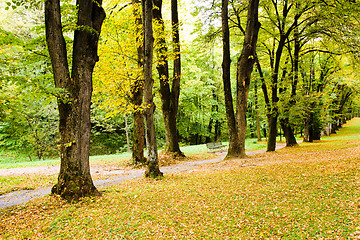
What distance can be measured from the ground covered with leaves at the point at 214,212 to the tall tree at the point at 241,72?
5.21m

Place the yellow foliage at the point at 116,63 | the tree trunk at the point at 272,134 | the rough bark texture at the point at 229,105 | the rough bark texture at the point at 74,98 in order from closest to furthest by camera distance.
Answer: the rough bark texture at the point at 74,98 → the yellow foliage at the point at 116,63 → the rough bark texture at the point at 229,105 → the tree trunk at the point at 272,134

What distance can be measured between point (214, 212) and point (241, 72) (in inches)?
327

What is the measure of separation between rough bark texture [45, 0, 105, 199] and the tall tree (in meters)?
7.67

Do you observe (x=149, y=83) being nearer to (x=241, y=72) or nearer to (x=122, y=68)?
(x=122, y=68)

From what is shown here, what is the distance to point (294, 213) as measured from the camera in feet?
14.0

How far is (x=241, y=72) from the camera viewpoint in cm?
1130

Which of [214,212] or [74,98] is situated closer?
[214,212]

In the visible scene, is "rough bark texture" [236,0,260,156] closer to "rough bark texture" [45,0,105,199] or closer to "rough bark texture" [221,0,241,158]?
"rough bark texture" [221,0,241,158]

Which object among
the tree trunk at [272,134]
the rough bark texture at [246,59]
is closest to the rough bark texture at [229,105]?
the rough bark texture at [246,59]

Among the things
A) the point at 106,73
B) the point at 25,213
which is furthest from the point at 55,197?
the point at 106,73

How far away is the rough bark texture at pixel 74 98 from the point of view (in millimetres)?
5469

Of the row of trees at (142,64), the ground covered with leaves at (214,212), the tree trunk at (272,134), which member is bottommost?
the ground covered with leaves at (214,212)

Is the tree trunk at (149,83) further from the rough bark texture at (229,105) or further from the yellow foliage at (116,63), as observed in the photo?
the rough bark texture at (229,105)

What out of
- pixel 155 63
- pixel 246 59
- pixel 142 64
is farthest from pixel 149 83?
pixel 155 63
